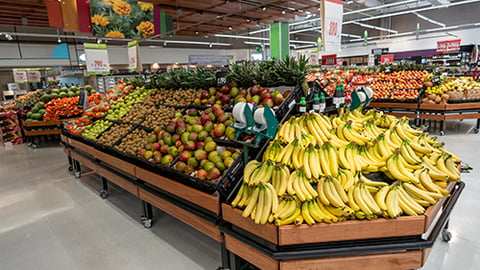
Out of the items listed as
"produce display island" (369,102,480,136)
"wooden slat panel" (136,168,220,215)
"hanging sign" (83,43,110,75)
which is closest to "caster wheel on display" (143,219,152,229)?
"wooden slat panel" (136,168,220,215)

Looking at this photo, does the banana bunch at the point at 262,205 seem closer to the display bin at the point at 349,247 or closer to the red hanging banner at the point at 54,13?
the display bin at the point at 349,247

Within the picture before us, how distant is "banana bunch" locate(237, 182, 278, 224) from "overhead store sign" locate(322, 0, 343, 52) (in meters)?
2.61

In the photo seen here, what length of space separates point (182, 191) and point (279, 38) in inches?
371

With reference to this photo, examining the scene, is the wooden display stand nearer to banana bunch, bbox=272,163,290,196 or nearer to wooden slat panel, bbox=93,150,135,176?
wooden slat panel, bbox=93,150,135,176

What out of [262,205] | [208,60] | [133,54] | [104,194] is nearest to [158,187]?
[262,205]

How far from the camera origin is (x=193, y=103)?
356cm

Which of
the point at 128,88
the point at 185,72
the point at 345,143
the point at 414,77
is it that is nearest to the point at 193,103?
the point at 185,72

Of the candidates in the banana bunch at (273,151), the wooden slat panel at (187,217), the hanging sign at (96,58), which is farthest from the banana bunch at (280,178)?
the hanging sign at (96,58)

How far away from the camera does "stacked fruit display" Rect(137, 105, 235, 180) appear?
2.40 meters

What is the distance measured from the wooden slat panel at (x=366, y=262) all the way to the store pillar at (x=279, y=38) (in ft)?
31.7

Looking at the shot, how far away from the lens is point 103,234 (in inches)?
119

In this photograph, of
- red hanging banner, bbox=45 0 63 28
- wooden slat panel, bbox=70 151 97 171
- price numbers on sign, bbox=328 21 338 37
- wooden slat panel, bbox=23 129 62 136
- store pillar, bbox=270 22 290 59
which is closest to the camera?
price numbers on sign, bbox=328 21 338 37

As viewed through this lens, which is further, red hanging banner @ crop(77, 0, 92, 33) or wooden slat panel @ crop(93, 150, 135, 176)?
red hanging banner @ crop(77, 0, 92, 33)

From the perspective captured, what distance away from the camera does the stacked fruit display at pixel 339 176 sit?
1656mm
